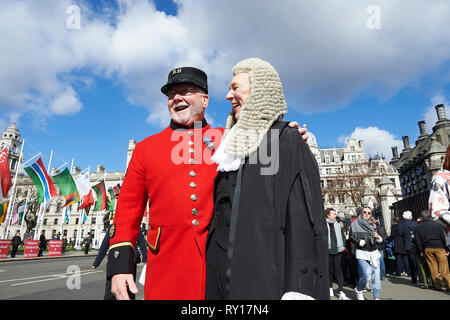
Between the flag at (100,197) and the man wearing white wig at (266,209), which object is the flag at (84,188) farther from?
the man wearing white wig at (266,209)

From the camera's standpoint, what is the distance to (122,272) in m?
1.96

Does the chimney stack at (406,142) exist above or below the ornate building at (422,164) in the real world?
above

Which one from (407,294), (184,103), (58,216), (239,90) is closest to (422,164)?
(407,294)

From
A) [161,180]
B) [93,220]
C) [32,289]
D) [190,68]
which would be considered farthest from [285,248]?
[93,220]

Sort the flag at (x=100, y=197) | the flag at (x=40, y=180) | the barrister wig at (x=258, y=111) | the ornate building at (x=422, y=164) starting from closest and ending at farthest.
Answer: the barrister wig at (x=258, y=111) → the ornate building at (x=422, y=164) → the flag at (x=40, y=180) → the flag at (x=100, y=197)

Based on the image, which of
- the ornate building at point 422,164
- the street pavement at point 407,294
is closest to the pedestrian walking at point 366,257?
the street pavement at point 407,294

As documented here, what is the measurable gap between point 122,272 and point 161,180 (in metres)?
0.70

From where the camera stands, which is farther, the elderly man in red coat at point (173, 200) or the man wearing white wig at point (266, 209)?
the elderly man in red coat at point (173, 200)

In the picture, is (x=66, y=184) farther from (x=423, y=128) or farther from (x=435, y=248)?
(x=423, y=128)

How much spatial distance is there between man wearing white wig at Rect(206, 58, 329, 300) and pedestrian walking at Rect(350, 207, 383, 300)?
18.0 ft

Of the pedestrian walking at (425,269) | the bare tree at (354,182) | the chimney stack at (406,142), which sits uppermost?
the chimney stack at (406,142)

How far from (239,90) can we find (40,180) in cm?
2206

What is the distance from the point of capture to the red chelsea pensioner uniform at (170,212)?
6.34ft
